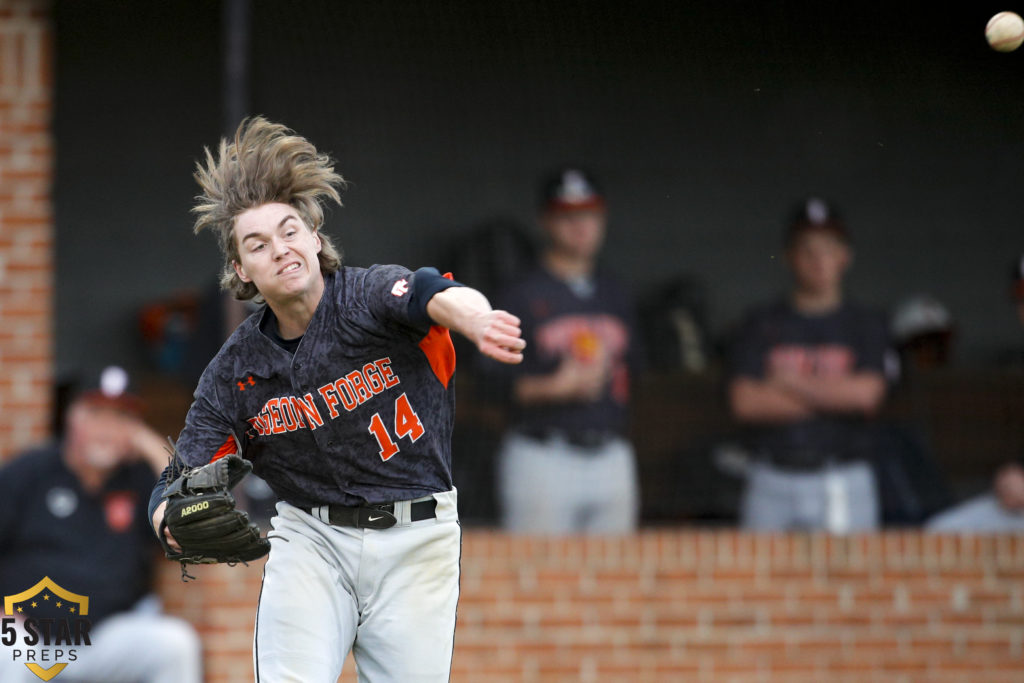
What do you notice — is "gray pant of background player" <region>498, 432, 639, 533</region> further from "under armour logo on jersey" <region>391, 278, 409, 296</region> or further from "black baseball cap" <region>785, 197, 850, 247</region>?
"under armour logo on jersey" <region>391, 278, 409, 296</region>

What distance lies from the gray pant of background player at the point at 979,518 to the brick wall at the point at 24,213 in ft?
13.5

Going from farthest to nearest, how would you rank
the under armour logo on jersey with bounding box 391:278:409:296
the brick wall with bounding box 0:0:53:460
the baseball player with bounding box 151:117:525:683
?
the brick wall with bounding box 0:0:53:460 < the baseball player with bounding box 151:117:525:683 < the under armour logo on jersey with bounding box 391:278:409:296

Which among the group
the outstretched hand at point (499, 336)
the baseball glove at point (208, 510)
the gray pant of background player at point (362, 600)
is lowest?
the gray pant of background player at point (362, 600)

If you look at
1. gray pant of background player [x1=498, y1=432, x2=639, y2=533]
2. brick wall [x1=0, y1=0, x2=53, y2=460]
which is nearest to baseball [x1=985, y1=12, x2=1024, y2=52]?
gray pant of background player [x1=498, y1=432, x2=639, y2=533]

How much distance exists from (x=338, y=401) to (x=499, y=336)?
68cm

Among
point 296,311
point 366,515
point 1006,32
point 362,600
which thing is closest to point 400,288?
point 296,311

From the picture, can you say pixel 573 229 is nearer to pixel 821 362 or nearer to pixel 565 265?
pixel 565 265

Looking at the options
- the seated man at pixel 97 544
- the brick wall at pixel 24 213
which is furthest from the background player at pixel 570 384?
the brick wall at pixel 24 213

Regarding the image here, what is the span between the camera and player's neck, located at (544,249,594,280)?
631cm

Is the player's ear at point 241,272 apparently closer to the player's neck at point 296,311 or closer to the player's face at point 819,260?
the player's neck at point 296,311

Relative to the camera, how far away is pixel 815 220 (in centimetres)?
643

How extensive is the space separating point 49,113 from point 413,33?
1.66 m

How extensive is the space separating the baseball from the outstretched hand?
7.33 ft

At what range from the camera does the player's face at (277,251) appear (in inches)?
135
